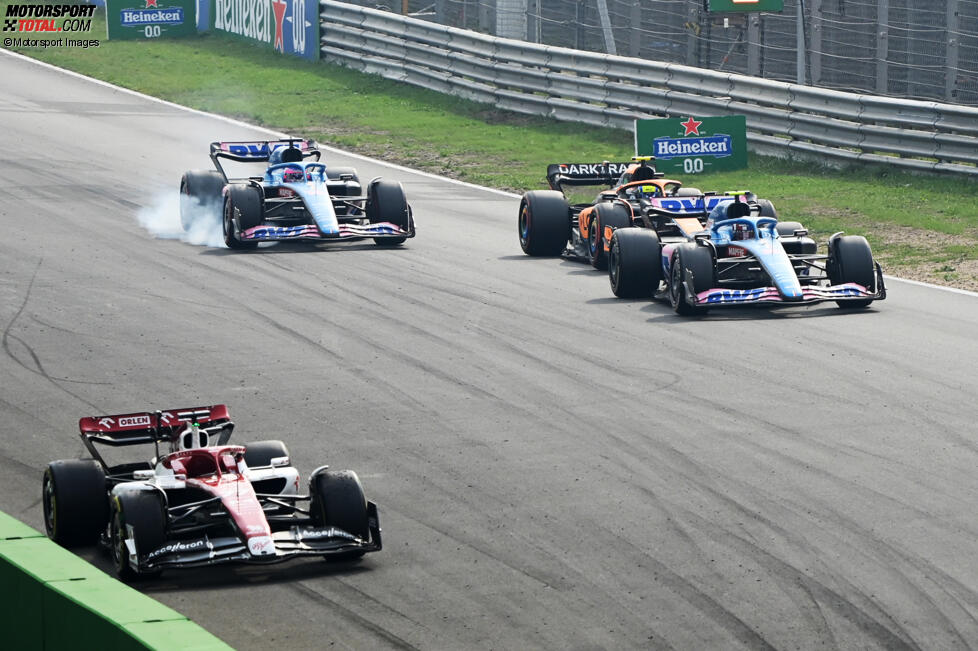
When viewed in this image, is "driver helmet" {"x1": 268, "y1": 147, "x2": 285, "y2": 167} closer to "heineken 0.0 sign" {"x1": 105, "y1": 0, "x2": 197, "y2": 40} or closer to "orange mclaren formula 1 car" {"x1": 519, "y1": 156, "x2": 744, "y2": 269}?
"orange mclaren formula 1 car" {"x1": 519, "y1": 156, "x2": 744, "y2": 269}

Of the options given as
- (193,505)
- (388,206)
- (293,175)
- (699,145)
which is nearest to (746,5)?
(699,145)

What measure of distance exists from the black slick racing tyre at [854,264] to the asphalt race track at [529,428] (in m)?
0.31

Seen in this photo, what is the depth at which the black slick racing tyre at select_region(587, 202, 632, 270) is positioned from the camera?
62.4 ft

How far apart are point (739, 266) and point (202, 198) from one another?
7768 millimetres

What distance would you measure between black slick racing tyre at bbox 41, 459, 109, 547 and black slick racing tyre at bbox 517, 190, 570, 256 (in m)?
11.4

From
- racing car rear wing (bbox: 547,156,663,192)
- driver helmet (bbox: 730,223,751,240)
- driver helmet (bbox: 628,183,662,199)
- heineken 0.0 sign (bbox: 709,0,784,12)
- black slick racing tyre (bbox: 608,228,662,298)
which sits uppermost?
heineken 0.0 sign (bbox: 709,0,784,12)

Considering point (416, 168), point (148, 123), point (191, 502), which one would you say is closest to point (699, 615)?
point (191, 502)

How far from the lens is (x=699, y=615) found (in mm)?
8211

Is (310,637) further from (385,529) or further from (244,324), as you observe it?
(244,324)

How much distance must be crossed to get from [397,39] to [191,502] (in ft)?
88.9

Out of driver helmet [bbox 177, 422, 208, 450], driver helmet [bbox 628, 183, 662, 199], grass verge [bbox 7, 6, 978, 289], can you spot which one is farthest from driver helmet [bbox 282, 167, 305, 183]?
driver helmet [bbox 177, 422, 208, 450]

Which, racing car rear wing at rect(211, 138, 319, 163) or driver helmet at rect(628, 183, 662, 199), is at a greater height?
racing car rear wing at rect(211, 138, 319, 163)

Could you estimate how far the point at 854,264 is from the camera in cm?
1666

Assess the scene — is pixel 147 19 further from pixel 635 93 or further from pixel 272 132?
pixel 635 93
